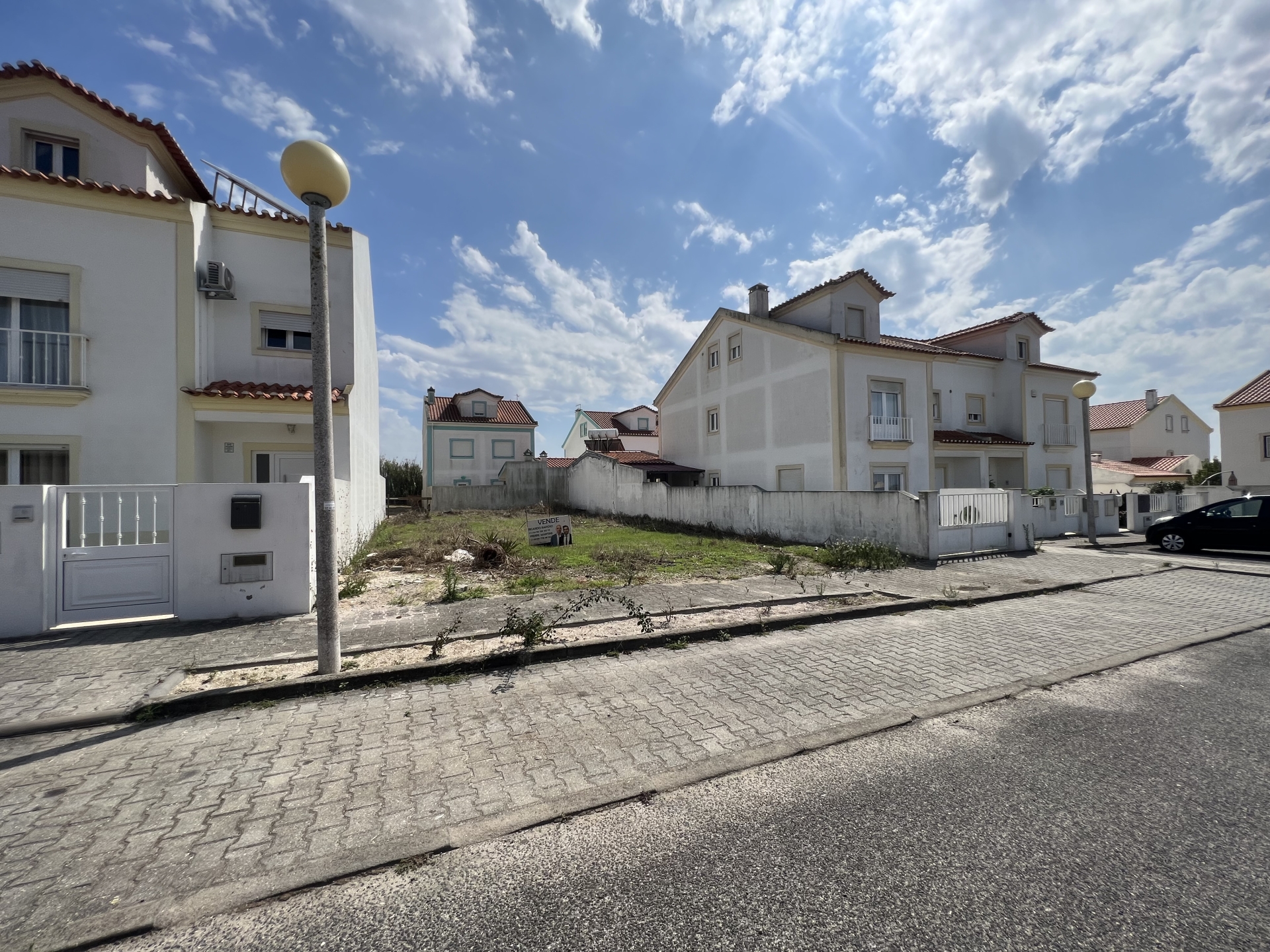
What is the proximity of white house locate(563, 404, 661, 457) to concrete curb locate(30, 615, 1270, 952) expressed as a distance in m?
37.3

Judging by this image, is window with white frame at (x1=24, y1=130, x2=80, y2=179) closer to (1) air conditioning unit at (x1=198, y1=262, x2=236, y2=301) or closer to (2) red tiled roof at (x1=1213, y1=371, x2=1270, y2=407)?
(1) air conditioning unit at (x1=198, y1=262, x2=236, y2=301)

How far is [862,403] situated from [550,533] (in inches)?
466

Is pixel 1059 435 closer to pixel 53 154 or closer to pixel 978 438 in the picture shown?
pixel 978 438

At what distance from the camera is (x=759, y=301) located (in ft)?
77.1

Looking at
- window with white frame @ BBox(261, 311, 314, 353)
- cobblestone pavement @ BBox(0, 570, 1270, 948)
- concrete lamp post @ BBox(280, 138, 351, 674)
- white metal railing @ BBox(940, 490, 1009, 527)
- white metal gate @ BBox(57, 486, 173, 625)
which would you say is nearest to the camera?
cobblestone pavement @ BBox(0, 570, 1270, 948)

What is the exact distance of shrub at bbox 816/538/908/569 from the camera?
10781mm

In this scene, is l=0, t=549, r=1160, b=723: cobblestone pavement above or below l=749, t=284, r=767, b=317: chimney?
below

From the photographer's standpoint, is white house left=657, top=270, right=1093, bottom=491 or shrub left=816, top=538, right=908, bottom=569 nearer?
shrub left=816, top=538, right=908, bottom=569

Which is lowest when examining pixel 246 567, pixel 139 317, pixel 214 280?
pixel 246 567

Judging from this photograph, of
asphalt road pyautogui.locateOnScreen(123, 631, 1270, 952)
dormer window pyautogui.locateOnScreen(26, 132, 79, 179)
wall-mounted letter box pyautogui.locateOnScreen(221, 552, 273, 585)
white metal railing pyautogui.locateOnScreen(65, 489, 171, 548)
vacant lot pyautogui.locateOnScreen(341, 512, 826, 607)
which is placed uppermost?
dormer window pyautogui.locateOnScreen(26, 132, 79, 179)

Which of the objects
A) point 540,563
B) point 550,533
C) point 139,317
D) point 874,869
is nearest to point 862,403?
point 550,533

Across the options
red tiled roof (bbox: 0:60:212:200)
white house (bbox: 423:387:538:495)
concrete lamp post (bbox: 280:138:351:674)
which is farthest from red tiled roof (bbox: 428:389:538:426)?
concrete lamp post (bbox: 280:138:351:674)

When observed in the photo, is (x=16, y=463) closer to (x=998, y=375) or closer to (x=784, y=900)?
(x=784, y=900)

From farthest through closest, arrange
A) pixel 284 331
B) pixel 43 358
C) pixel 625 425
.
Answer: pixel 625 425, pixel 284 331, pixel 43 358
